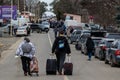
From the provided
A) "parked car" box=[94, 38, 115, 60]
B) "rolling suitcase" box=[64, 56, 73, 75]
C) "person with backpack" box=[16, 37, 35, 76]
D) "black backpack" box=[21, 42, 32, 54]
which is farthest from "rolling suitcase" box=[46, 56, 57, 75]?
"parked car" box=[94, 38, 115, 60]

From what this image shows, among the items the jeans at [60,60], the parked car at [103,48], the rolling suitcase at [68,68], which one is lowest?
the parked car at [103,48]

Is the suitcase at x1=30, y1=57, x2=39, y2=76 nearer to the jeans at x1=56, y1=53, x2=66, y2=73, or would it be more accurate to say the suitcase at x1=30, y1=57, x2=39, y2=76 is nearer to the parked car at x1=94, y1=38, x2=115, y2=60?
the jeans at x1=56, y1=53, x2=66, y2=73

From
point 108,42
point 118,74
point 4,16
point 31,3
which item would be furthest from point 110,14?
point 31,3

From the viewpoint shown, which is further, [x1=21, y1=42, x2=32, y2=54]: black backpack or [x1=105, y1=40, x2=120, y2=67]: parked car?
[x1=105, y1=40, x2=120, y2=67]: parked car

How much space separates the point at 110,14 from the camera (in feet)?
223

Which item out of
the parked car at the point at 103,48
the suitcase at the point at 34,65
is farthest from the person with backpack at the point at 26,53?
the parked car at the point at 103,48

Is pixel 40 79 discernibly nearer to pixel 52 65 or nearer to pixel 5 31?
pixel 52 65

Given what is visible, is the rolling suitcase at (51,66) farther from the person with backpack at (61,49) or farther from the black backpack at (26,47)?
the black backpack at (26,47)

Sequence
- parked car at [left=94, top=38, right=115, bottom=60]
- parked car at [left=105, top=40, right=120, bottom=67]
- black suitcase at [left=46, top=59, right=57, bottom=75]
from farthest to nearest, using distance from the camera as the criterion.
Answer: parked car at [left=94, top=38, right=115, bottom=60] < parked car at [left=105, top=40, right=120, bottom=67] < black suitcase at [left=46, top=59, right=57, bottom=75]

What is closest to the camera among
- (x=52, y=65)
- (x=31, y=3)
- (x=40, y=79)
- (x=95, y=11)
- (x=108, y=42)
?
(x=40, y=79)

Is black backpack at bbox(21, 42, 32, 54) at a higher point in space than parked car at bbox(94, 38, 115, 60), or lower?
higher

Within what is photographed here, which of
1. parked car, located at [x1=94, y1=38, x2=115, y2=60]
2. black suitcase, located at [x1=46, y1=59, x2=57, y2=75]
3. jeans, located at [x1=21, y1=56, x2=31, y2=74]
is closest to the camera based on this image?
black suitcase, located at [x1=46, y1=59, x2=57, y2=75]

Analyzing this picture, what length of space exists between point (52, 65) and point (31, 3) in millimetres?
151679

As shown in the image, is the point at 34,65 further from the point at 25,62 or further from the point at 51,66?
the point at 51,66
